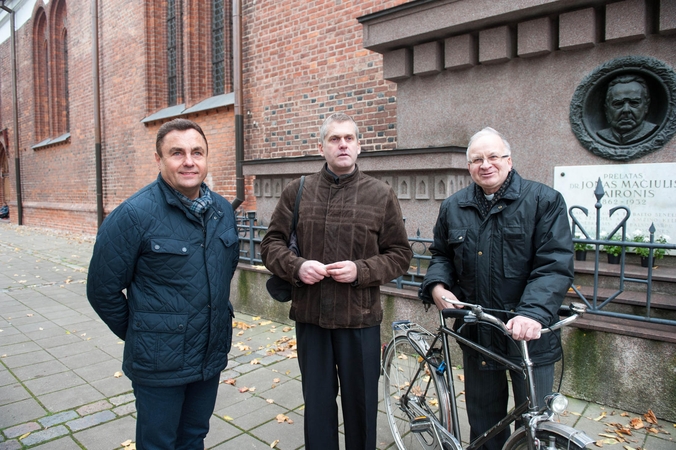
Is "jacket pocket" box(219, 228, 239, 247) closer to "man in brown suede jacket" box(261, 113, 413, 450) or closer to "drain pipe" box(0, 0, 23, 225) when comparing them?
"man in brown suede jacket" box(261, 113, 413, 450)

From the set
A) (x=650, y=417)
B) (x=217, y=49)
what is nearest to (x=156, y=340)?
(x=650, y=417)

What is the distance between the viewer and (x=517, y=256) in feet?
7.28

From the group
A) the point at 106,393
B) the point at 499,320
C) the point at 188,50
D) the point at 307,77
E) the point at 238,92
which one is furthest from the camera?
the point at 188,50

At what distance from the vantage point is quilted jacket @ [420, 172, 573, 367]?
2102 millimetres

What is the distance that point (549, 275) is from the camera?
2107 millimetres

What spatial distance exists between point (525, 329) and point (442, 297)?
0.46 meters

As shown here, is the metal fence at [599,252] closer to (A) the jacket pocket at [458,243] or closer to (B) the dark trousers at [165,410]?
(A) the jacket pocket at [458,243]

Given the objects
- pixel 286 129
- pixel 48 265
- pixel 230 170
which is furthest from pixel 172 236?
pixel 48 265

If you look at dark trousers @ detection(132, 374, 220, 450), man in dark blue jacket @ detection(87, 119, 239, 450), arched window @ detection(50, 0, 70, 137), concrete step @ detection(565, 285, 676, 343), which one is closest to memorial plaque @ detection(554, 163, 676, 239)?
concrete step @ detection(565, 285, 676, 343)

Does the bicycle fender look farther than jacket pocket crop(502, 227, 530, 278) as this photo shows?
No

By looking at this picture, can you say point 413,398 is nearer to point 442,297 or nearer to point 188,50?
point 442,297

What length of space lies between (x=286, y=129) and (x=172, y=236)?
711cm

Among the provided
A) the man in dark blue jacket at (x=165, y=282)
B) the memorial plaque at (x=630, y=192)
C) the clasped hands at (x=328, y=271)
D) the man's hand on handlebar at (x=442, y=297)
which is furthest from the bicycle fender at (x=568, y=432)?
the memorial plaque at (x=630, y=192)

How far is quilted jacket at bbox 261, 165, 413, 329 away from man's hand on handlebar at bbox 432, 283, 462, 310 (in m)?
0.22
